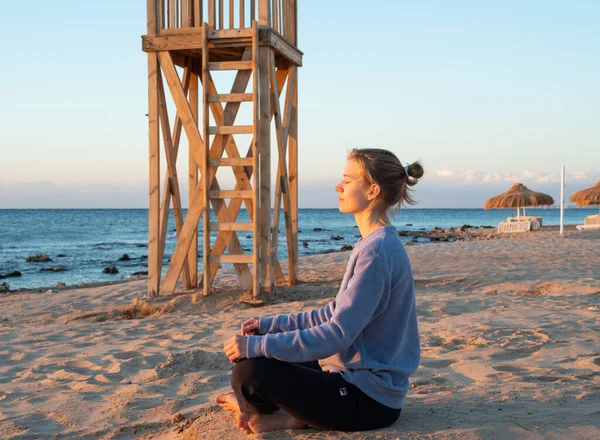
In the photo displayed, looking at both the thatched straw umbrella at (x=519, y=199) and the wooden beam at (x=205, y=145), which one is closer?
the wooden beam at (x=205, y=145)

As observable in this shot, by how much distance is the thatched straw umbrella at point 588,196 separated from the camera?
1050 inches

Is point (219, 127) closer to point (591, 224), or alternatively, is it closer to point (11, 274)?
point (11, 274)

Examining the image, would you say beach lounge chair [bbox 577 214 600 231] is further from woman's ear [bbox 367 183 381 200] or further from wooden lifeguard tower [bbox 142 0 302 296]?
woman's ear [bbox 367 183 381 200]

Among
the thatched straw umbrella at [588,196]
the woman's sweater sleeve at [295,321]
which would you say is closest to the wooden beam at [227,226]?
the woman's sweater sleeve at [295,321]

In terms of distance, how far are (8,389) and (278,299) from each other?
394cm

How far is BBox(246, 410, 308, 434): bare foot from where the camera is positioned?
2.95 metres

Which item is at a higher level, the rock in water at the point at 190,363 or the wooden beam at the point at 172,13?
the wooden beam at the point at 172,13

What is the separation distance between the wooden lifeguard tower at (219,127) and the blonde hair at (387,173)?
4787mm

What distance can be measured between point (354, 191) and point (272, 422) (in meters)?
1.14

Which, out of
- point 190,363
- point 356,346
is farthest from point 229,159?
point 356,346

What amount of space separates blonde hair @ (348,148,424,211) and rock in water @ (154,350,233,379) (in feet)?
7.88

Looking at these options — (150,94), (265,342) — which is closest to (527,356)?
(265,342)

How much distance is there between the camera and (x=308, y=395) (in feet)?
9.21

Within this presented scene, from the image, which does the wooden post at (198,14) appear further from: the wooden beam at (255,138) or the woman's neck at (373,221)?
the woman's neck at (373,221)
